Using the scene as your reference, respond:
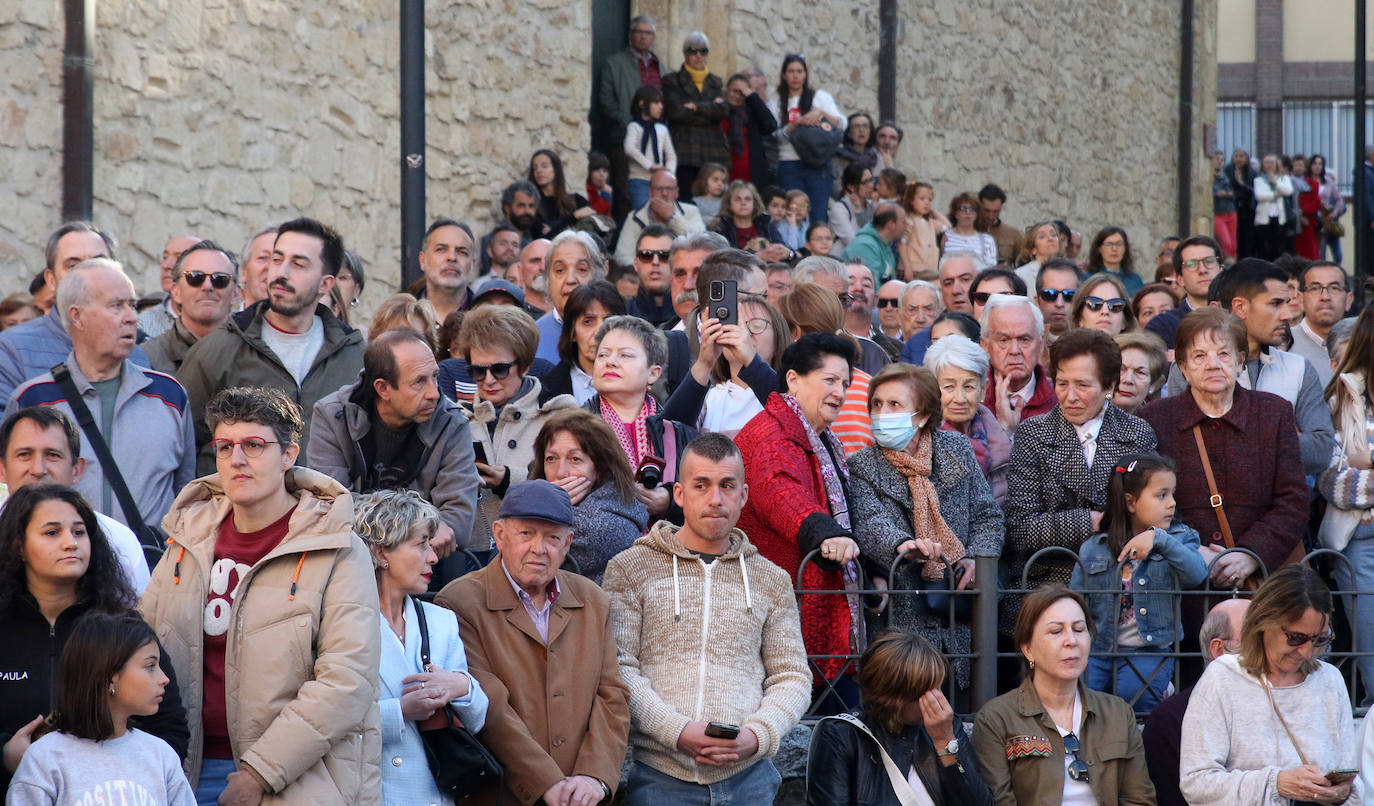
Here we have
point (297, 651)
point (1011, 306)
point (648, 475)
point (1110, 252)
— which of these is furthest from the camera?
point (1110, 252)

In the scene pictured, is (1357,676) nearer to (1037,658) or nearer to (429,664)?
(1037,658)

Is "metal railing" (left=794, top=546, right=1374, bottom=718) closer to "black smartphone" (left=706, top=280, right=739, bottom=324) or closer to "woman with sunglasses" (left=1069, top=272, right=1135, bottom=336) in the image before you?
"black smartphone" (left=706, top=280, right=739, bottom=324)

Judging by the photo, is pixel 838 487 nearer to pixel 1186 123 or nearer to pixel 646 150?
pixel 646 150

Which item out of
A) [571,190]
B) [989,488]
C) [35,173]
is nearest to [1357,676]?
[989,488]

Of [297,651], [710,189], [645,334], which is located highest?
[710,189]

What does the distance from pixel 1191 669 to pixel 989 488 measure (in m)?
1.00

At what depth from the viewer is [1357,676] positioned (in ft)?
22.4

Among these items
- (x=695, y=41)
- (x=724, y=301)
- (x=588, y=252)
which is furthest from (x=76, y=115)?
(x=695, y=41)

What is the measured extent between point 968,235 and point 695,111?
2.65 m

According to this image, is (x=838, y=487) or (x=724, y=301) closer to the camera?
(x=838, y=487)

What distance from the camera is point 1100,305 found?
8977mm

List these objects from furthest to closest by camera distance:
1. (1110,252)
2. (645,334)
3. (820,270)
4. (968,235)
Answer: (968,235) < (1110,252) < (820,270) < (645,334)

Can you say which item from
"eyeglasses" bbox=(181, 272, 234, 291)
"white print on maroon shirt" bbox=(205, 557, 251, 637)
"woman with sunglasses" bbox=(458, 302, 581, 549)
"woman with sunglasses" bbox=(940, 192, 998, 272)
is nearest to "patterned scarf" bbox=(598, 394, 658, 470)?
"woman with sunglasses" bbox=(458, 302, 581, 549)

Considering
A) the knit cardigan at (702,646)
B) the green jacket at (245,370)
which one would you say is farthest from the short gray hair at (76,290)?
the knit cardigan at (702,646)
